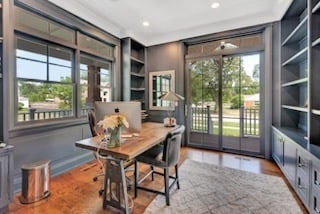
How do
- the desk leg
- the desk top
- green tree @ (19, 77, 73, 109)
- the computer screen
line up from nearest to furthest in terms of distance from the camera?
the desk top → the desk leg → the computer screen → green tree @ (19, 77, 73, 109)

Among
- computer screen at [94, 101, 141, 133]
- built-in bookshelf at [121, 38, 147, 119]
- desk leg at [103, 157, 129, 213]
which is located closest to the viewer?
desk leg at [103, 157, 129, 213]

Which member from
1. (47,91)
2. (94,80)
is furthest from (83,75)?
(47,91)

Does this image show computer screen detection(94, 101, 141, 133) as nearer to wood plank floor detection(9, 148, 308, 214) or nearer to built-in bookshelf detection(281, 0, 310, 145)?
wood plank floor detection(9, 148, 308, 214)

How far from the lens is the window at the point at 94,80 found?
3594 mm

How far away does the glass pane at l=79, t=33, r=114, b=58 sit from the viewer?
140 inches

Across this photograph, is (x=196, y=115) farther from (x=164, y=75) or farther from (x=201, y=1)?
(x=201, y=1)

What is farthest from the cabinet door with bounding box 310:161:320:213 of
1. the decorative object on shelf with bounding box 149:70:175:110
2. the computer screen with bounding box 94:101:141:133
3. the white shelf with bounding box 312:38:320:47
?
the decorative object on shelf with bounding box 149:70:175:110

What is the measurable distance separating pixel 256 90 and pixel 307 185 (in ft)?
7.90

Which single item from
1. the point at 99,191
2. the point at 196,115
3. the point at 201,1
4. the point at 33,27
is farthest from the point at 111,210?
the point at 201,1

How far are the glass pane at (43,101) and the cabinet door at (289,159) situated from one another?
12.1 feet

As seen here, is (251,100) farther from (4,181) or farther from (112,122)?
(4,181)

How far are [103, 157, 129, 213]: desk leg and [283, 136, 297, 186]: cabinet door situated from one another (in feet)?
7.15

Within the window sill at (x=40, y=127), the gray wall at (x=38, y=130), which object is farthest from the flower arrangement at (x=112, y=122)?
the window sill at (x=40, y=127)

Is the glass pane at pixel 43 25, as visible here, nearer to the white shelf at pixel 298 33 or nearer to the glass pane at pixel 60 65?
the glass pane at pixel 60 65
